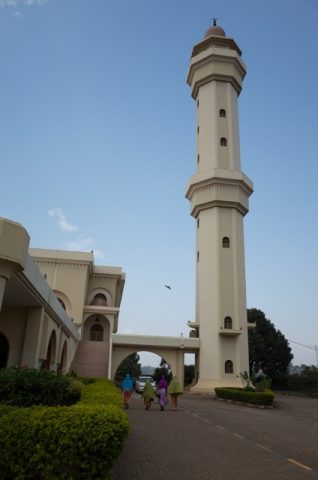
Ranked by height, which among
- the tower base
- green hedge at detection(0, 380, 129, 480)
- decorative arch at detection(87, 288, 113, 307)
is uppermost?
decorative arch at detection(87, 288, 113, 307)

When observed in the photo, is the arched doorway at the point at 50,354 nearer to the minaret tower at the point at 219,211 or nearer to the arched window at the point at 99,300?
the minaret tower at the point at 219,211

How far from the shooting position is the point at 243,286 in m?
31.4

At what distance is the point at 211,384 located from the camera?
1147 inches

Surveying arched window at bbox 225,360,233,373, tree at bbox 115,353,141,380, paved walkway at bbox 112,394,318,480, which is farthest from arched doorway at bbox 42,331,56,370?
tree at bbox 115,353,141,380

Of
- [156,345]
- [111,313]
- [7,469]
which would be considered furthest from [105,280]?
[7,469]

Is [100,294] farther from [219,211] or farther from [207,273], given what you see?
[219,211]

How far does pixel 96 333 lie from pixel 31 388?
2973 centimetres

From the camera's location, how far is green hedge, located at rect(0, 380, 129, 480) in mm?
4633

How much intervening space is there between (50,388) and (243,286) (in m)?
25.0

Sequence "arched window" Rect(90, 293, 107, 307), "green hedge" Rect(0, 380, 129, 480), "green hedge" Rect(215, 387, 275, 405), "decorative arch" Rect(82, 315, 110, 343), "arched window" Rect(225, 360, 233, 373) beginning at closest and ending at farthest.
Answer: "green hedge" Rect(0, 380, 129, 480) → "green hedge" Rect(215, 387, 275, 405) → "arched window" Rect(225, 360, 233, 373) → "decorative arch" Rect(82, 315, 110, 343) → "arched window" Rect(90, 293, 107, 307)

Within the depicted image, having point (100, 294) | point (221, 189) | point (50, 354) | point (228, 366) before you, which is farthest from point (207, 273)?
point (50, 354)

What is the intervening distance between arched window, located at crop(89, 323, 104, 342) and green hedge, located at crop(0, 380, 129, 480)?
32.0 meters

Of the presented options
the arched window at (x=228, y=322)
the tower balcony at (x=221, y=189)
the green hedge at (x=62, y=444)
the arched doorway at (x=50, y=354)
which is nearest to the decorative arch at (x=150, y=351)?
the arched window at (x=228, y=322)

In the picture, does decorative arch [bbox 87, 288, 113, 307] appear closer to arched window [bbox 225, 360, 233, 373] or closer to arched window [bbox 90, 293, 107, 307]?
arched window [bbox 90, 293, 107, 307]
